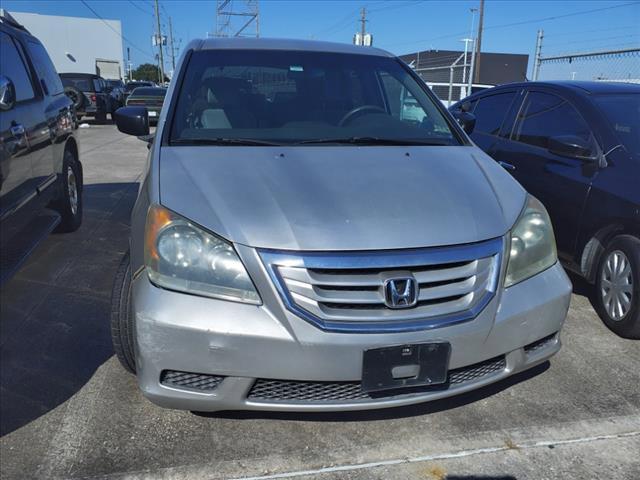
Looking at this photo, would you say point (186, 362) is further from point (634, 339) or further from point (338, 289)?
point (634, 339)

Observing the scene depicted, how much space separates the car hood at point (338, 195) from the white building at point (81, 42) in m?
54.3

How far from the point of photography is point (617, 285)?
3492 mm

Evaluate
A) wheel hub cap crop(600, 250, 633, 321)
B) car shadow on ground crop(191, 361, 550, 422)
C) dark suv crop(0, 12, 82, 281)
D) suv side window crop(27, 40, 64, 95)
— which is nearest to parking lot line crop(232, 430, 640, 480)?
car shadow on ground crop(191, 361, 550, 422)

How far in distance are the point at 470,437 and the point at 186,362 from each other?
1.31m

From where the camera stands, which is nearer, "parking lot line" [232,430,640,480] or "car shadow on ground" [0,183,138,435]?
"parking lot line" [232,430,640,480]

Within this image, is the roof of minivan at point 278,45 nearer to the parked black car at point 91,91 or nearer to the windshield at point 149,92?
the windshield at point 149,92

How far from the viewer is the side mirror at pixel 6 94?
3352mm

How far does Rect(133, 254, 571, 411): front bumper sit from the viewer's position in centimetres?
200

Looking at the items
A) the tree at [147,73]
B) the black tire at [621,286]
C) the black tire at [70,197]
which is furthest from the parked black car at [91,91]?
the tree at [147,73]

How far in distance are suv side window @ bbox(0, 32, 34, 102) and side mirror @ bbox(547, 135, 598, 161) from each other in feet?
12.7

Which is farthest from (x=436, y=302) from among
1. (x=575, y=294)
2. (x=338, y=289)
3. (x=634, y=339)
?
(x=575, y=294)

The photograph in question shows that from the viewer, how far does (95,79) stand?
19375 mm

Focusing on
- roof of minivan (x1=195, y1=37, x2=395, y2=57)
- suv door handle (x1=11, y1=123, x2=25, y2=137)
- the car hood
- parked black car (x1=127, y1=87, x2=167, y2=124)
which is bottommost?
parked black car (x1=127, y1=87, x2=167, y2=124)

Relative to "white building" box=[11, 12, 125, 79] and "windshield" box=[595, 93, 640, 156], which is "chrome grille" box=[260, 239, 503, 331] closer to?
"windshield" box=[595, 93, 640, 156]
